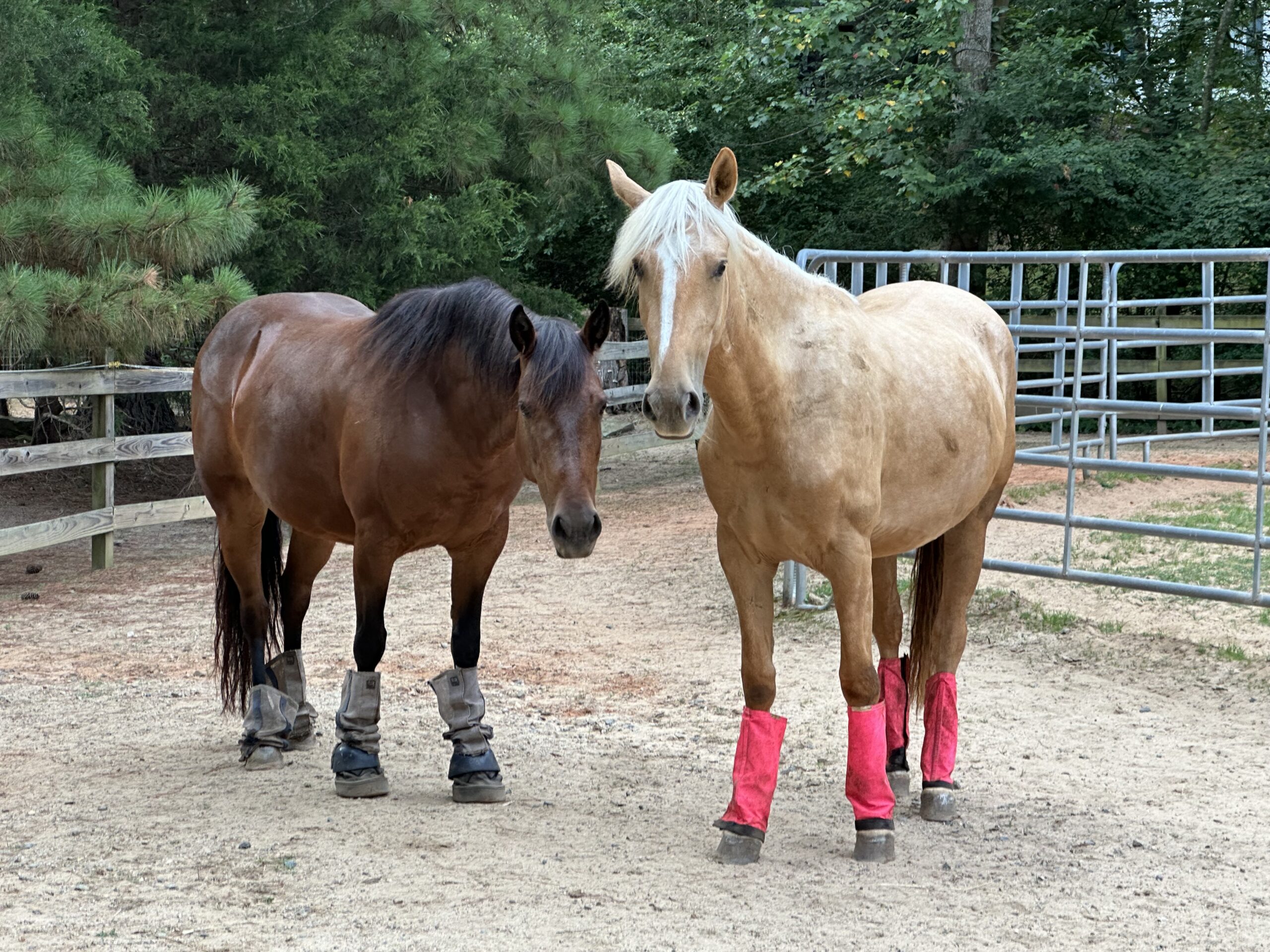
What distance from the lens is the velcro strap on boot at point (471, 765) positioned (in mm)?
3840

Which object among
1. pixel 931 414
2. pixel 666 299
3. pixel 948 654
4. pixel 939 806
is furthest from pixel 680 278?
pixel 939 806

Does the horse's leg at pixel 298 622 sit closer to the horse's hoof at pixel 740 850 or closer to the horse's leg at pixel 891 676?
the horse's hoof at pixel 740 850

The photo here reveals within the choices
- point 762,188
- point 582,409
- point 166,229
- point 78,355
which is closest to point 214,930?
point 582,409

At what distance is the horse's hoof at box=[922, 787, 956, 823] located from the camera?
3.71 metres

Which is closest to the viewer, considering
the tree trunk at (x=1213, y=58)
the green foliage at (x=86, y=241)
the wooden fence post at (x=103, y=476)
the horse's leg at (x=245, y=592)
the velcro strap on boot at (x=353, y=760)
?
the velcro strap on boot at (x=353, y=760)

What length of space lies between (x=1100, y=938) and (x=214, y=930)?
200cm

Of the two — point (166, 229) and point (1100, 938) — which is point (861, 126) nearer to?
point (166, 229)

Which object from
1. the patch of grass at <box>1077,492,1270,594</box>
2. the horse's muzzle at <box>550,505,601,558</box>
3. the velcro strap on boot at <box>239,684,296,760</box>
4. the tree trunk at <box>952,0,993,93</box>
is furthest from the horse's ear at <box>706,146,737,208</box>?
the tree trunk at <box>952,0,993,93</box>

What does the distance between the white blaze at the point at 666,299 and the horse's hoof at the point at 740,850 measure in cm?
135

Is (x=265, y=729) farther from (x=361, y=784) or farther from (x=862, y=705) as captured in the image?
(x=862, y=705)

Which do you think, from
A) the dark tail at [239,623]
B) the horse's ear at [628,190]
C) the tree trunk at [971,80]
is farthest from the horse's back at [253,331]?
the tree trunk at [971,80]

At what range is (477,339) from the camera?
11.9 ft

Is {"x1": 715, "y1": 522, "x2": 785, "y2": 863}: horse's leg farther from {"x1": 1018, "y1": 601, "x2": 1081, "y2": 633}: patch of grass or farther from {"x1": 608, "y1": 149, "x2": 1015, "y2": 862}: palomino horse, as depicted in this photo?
{"x1": 1018, "y1": 601, "x2": 1081, "y2": 633}: patch of grass

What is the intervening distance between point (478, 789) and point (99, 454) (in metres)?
4.88
